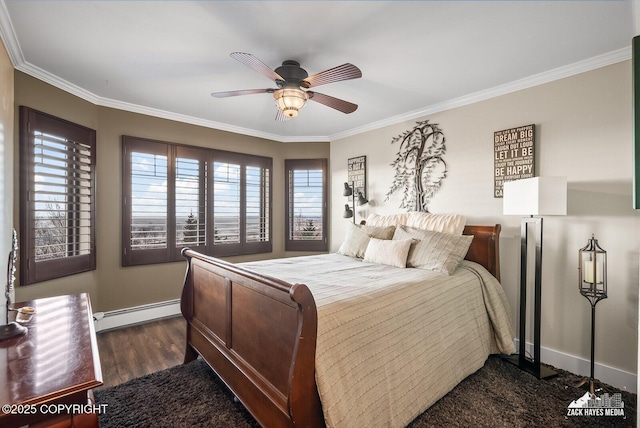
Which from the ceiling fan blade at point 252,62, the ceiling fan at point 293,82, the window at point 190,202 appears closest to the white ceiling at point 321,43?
the ceiling fan at point 293,82

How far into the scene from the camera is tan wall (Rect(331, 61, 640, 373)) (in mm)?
2242

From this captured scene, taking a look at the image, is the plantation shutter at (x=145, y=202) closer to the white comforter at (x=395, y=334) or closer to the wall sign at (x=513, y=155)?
the white comforter at (x=395, y=334)

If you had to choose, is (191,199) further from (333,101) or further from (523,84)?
(523,84)

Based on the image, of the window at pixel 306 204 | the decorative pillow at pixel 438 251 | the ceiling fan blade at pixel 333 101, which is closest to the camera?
the ceiling fan blade at pixel 333 101

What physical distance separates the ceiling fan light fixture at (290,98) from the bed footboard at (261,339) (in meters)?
1.31

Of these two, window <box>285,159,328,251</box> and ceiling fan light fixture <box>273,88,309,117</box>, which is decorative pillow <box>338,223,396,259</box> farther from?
ceiling fan light fixture <box>273,88,309,117</box>

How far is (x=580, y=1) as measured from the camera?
172 centimetres

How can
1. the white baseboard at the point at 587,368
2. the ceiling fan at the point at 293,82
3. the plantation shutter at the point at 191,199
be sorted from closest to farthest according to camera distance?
1. the ceiling fan at the point at 293,82
2. the white baseboard at the point at 587,368
3. the plantation shutter at the point at 191,199

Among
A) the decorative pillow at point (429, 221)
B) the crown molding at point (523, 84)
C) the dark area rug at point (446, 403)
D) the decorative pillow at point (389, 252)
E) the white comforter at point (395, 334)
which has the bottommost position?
the dark area rug at point (446, 403)

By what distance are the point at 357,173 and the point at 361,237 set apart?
4.35 feet

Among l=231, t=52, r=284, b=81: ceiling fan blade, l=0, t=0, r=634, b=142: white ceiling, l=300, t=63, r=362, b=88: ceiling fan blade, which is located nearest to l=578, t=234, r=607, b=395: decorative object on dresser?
l=0, t=0, r=634, b=142: white ceiling

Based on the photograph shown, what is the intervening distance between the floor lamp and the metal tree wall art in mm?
1086

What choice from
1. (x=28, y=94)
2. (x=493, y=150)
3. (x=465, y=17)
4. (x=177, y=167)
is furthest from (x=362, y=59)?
(x=28, y=94)

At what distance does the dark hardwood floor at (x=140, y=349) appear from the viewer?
245cm
